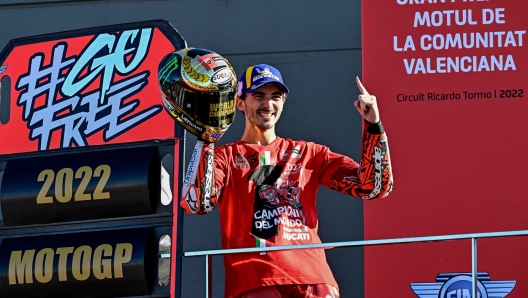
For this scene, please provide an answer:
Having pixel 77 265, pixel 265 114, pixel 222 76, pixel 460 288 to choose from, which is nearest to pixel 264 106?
pixel 265 114

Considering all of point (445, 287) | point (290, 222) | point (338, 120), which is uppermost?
point (338, 120)

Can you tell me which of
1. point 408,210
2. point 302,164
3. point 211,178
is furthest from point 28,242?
point 408,210

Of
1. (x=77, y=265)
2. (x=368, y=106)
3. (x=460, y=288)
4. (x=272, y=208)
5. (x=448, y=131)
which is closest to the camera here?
(x=368, y=106)

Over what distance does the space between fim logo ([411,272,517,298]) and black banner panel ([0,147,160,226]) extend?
1775mm

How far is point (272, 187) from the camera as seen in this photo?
3.76 metres

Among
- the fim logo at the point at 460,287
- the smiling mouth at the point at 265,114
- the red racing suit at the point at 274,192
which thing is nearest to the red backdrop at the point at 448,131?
the fim logo at the point at 460,287

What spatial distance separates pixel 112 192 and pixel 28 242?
1.30 feet

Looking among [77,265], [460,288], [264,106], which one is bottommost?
[460,288]

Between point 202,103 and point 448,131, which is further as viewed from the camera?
point 448,131

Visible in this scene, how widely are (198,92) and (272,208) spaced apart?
49 centimetres

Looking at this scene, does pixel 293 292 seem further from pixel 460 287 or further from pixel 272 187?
pixel 460 287

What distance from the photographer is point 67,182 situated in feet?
13.1

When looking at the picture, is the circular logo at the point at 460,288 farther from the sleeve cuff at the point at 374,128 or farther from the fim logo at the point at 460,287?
the sleeve cuff at the point at 374,128

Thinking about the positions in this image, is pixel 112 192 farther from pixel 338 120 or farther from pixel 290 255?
pixel 338 120
